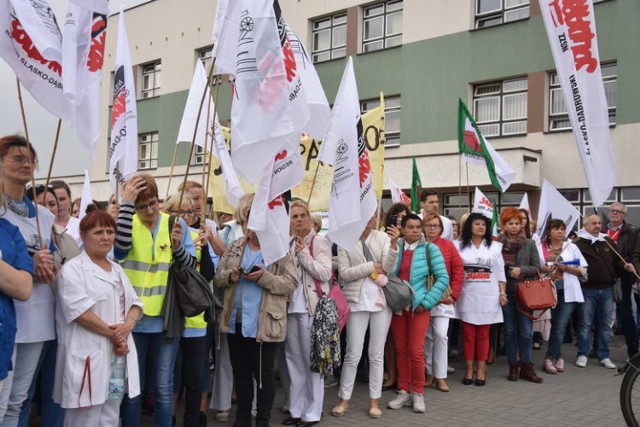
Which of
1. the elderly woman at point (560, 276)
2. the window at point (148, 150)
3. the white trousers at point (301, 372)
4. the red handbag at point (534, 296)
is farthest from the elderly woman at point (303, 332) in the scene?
the window at point (148, 150)

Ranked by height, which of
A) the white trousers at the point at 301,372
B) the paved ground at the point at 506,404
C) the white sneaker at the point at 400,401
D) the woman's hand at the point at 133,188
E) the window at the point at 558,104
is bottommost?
the paved ground at the point at 506,404

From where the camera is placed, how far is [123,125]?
21.5 ft

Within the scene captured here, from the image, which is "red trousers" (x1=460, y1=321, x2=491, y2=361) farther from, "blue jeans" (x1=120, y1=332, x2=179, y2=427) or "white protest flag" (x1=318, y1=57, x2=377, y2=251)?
"blue jeans" (x1=120, y1=332, x2=179, y2=427)

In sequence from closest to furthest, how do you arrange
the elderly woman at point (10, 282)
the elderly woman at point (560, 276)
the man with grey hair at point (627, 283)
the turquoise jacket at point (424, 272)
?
the elderly woman at point (10, 282) < the turquoise jacket at point (424, 272) < the elderly woman at point (560, 276) < the man with grey hair at point (627, 283)

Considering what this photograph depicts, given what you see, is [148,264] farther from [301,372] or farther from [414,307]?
[414,307]

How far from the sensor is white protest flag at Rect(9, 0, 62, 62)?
4.23 meters

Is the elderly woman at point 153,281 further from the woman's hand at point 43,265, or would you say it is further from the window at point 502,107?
the window at point 502,107

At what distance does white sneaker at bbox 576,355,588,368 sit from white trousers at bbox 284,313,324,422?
4670 millimetres

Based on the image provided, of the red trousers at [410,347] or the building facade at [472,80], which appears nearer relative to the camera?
the red trousers at [410,347]

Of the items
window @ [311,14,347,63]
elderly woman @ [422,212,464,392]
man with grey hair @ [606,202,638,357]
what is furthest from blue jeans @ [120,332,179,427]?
window @ [311,14,347,63]

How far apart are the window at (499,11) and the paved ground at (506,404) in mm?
12858

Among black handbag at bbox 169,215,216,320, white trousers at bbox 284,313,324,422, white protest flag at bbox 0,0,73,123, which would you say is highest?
white protest flag at bbox 0,0,73,123

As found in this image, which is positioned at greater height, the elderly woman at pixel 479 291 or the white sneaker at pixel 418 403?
the elderly woman at pixel 479 291

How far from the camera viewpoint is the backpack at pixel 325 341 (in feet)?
19.0
